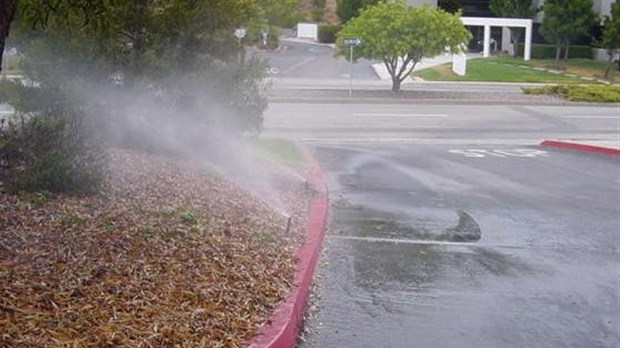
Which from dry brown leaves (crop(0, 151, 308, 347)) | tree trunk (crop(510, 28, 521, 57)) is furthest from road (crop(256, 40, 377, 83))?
dry brown leaves (crop(0, 151, 308, 347))

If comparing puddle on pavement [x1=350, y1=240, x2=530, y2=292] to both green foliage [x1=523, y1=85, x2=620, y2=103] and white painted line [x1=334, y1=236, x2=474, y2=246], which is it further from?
green foliage [x1=523, y1=85, x2=620, y2=103]

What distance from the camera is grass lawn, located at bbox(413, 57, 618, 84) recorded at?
140 feet

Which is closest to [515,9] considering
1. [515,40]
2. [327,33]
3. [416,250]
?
[515,40]

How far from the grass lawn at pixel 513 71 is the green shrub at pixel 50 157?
35466 millimetres

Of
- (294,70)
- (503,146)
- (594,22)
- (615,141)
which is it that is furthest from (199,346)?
(594,22)

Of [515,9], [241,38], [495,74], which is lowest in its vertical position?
[495,74]

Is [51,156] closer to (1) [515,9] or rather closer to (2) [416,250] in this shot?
(2) [416,250]

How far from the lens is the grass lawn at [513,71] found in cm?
4278

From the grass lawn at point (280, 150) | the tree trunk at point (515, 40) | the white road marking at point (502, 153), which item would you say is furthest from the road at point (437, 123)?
the tree trunk at point (515, 40)

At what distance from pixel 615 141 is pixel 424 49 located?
10.8m

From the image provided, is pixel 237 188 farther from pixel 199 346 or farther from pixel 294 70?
pixel 294 70

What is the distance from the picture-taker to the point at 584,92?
1276 inches

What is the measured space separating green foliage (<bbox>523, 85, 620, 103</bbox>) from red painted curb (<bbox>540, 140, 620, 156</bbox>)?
41.3 feet

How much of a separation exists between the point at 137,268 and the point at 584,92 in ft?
95.4
